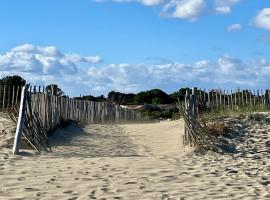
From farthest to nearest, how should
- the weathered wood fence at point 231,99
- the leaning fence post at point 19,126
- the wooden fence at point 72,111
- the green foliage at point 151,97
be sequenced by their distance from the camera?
the green foliage at point 151,97 < the weathered wood fence at point 231,99 < the wooden fence at point 72,111 < the leaning fence post at point 19,126

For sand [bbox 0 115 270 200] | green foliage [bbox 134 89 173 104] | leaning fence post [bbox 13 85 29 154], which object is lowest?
sand [bbox 0 115 270 200]

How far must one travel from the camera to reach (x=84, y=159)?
10.3 meters

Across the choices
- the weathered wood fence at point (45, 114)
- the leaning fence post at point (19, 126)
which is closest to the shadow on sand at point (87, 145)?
the weathered wood fence at point (45, 114)

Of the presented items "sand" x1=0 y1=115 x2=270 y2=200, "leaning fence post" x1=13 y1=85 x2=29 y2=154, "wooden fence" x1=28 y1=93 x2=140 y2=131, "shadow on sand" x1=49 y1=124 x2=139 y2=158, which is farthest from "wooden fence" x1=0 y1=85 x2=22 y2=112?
"leaning fence post" x1=13 y1=85 x2=29 y2=154

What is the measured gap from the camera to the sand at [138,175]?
23.0ft

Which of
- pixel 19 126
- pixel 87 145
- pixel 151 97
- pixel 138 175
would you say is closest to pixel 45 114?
pixel 87 145

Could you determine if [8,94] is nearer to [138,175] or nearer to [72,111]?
[72,111]

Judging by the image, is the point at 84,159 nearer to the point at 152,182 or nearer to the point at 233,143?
the point at 152,182

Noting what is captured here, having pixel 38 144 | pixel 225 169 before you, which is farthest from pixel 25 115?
pixel 225 169

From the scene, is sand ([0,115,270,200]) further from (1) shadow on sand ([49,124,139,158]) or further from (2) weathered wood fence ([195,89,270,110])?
(2) weathered wood fence ([195,89,270,110])

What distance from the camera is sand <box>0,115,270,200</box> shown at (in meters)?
7.00

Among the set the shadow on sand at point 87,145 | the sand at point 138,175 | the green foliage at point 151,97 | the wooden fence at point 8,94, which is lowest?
the sand at point 138,175

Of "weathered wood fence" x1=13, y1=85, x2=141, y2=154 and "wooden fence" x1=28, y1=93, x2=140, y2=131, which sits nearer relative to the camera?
"weathered wood fence" x1=13, y1=85, x2=141, y2=154

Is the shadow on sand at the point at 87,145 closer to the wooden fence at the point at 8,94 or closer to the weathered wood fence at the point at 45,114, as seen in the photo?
the weathered wood fence at the point at 45,114
